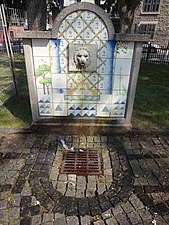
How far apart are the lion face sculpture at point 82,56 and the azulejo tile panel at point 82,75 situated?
0.13 meters

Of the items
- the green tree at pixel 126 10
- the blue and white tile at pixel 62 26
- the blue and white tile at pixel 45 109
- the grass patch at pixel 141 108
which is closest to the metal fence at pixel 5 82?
the grass patch at pixel 141 108

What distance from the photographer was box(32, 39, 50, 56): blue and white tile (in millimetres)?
3086

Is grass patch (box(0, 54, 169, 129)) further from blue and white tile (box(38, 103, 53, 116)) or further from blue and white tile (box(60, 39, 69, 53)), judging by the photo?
blue and white tile (box(60, 39, 69, 53))

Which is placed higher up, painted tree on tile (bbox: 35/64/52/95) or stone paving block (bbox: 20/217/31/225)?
painted tree on tile (bbox: 35/64/52/95)

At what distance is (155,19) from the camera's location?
22.0m

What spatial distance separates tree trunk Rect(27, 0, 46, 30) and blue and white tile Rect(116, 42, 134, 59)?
554 centimetres

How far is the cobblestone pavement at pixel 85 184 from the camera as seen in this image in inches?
86.4

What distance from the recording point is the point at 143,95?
6.08 m

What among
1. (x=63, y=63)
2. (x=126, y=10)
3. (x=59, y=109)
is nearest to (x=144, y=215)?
(x=59, y=109)

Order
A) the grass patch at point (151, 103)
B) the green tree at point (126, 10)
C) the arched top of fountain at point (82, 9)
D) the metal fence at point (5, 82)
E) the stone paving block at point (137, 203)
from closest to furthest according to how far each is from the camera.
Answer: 1. the stone paving block at point (137, 203)
2. the arched top of fountain at point (82, 9)
3. the grass patch at point (151, 103)
4. the metal fence at point (5, 82)
5. the green tree at point (126, 10)

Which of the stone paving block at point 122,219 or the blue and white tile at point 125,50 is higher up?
the blue and white tile at point 125,50

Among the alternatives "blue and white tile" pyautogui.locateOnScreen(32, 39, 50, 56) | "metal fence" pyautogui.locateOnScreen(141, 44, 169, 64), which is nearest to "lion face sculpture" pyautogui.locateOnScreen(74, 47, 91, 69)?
"blue and white tile" pyautogui.locateOnScreen(32, 39, 50, 56)

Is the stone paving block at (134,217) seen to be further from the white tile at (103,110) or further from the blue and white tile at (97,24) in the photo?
the blue and white tile at (97,24)

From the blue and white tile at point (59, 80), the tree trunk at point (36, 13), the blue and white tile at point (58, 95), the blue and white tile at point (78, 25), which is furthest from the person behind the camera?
the tree trunk at point (36, 13)
